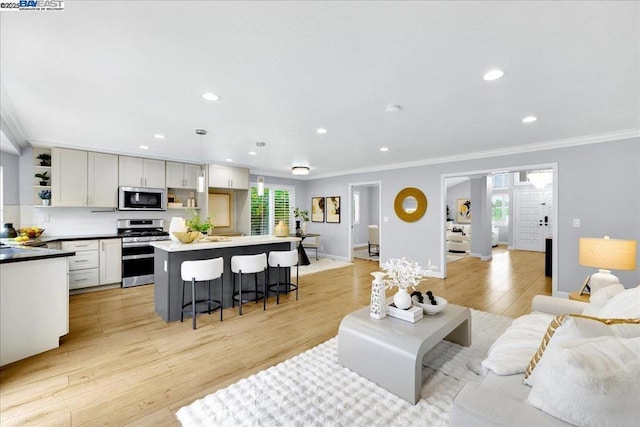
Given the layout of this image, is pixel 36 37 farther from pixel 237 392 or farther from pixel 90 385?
pixel 237 392

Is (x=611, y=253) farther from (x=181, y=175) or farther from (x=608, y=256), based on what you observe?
(x=181, y=175)

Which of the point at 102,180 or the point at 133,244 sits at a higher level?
the point at 102,180

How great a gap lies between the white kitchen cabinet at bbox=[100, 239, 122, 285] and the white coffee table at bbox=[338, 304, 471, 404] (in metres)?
4.45

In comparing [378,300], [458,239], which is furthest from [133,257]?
[458,239]

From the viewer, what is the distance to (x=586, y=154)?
407 centimetres

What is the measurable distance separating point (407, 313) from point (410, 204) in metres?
4.20

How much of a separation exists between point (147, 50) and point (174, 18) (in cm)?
47

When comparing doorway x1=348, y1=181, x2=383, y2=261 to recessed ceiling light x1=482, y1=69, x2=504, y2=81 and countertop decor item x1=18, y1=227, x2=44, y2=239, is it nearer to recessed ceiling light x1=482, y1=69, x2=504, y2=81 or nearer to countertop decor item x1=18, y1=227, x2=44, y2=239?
recessed ceiling light x1=482, y1=69, x2=504, y2=81

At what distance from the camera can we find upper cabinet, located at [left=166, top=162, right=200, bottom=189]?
564 centimetres

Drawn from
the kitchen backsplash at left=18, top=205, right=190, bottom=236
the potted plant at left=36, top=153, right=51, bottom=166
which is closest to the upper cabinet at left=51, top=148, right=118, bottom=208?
the potted plant at left=36, top=153, right=51, bottom=166

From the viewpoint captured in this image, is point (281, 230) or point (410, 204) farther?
point (410, 204)

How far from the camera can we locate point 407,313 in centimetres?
230

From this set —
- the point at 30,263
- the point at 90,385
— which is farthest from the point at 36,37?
the point at 90,385

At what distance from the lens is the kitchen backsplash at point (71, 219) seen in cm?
448
